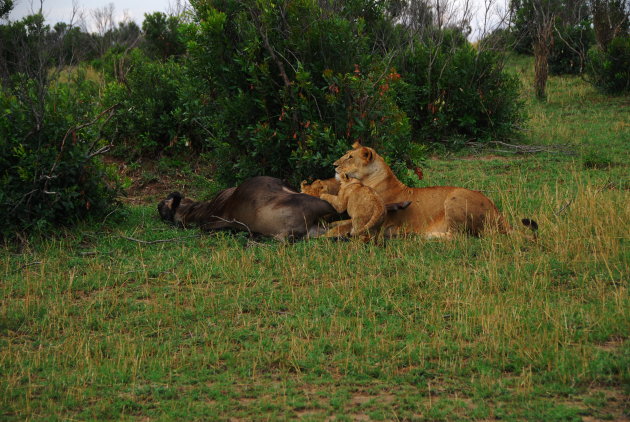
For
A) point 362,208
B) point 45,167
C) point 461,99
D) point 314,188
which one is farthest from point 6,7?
point 362,208

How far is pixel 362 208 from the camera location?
783cm

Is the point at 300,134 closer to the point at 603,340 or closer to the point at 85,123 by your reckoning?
the point at 85,123

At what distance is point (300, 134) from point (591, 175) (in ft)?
15.3

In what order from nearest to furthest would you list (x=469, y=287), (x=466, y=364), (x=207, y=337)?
(x=466, y=364), (x=207, y=337), (x=469, y=287)

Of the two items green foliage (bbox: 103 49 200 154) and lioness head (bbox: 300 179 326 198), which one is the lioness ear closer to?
lioness head (bbox: 300 179 326 198)

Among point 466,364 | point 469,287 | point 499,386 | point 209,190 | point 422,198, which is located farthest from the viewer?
point 209,190

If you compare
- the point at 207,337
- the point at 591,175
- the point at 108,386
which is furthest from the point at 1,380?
the point at 591,175

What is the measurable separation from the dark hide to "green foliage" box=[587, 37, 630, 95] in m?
13.4

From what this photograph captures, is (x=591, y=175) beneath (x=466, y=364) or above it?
above

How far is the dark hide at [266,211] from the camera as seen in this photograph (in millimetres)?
8117

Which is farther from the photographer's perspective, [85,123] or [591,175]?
[591,175]

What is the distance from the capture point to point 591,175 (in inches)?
426

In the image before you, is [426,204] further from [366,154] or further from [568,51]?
[568,51]

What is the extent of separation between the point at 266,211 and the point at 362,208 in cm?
115
